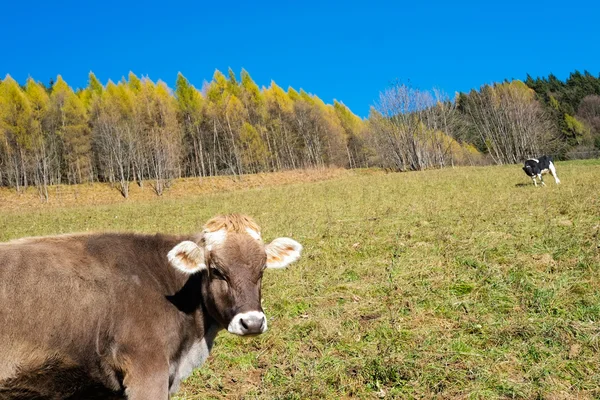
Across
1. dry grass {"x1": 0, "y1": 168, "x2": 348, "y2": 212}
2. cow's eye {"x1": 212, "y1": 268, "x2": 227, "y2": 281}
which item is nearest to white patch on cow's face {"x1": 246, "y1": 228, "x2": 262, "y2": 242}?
cow's eye {"x1": 212, "y1": 268, "x2": 227, "y2": 281}

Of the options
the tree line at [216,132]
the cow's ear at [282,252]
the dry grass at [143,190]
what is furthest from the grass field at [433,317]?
the tree line at [216,132]

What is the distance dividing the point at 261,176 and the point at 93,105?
2032 centimetres

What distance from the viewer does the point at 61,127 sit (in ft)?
144

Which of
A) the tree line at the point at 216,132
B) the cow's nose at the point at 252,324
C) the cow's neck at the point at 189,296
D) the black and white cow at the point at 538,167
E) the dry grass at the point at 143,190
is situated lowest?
the cow's nose at the point at 252,324

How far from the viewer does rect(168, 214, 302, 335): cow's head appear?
316cm

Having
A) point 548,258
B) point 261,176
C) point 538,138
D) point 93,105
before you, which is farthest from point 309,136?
point 548,258

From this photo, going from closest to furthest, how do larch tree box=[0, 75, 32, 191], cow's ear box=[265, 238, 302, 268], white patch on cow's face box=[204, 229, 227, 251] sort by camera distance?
white patch on cow's face box=[204, 229, 227, 251], cow's ear box=[265, 238, 302, 268], larch tree box=[0, 75, 32, 191]

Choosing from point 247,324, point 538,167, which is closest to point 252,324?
point 247,324

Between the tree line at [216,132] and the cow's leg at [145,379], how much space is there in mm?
39543

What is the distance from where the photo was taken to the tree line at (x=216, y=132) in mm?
41656

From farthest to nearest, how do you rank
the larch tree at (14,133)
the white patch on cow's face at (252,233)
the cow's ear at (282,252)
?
the larch tree at (14,133), the cow's ear at (282,252), the white patch on cow's face at (252,233)

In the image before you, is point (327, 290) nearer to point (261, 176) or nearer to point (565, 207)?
point (565, 207)

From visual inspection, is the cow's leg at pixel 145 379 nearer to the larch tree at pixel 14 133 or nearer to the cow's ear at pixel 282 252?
the cow's ear at pixel 282 252

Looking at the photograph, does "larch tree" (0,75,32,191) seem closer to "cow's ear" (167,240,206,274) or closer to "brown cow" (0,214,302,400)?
"brown cow" (0,214,302,400)
